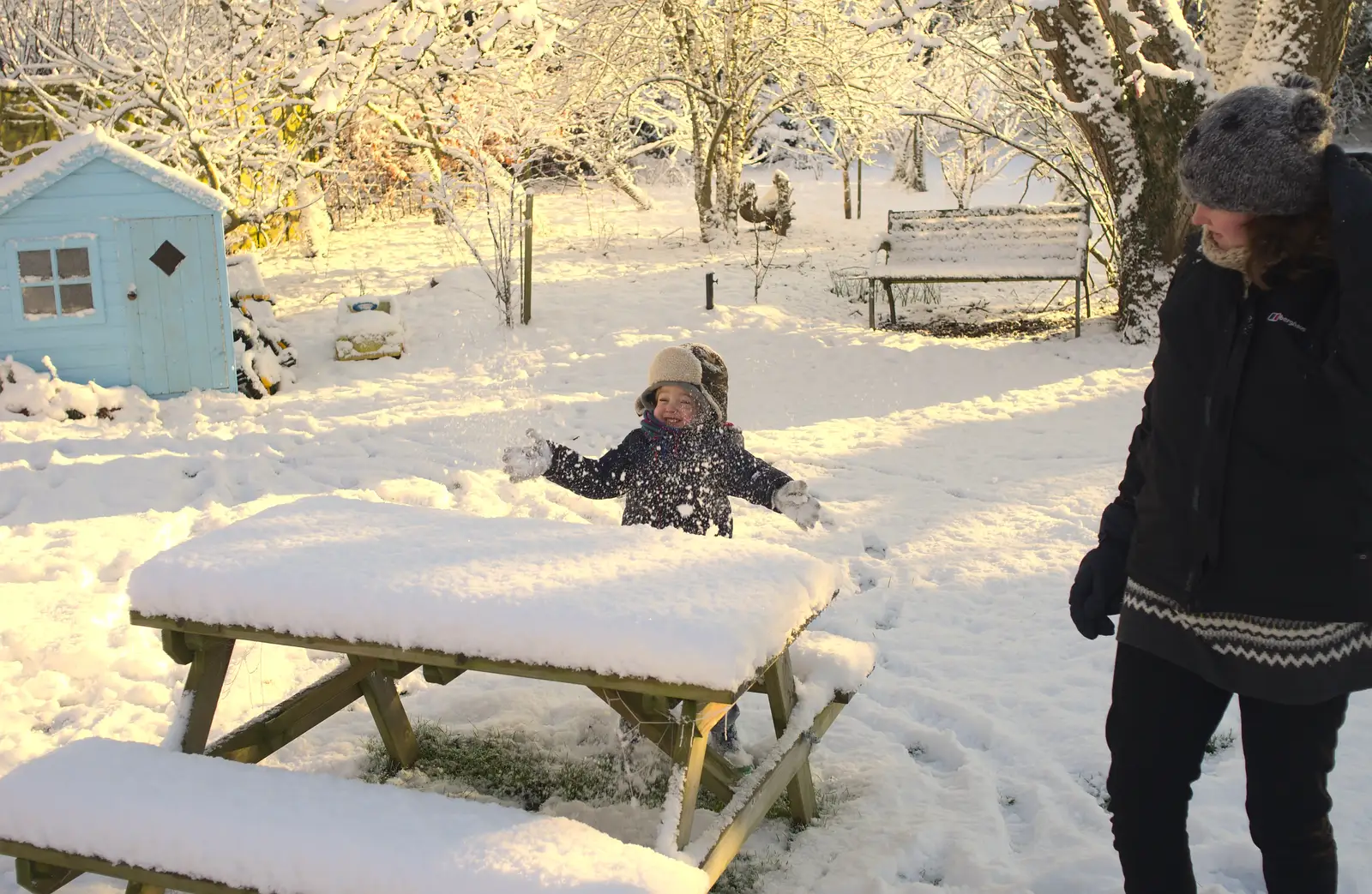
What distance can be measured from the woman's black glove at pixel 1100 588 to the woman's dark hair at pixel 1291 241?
0.59 meters

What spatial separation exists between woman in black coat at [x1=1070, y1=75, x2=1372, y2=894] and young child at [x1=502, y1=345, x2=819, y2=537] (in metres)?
1.55

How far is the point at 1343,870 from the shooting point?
2.90m

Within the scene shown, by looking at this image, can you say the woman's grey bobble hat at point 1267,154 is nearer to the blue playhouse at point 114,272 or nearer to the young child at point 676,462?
the young child at point 676,462

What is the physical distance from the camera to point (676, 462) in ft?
11.9

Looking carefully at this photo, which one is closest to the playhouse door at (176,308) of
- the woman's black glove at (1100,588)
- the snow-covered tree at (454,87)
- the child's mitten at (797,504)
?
the snow-covered tree at (454,87)

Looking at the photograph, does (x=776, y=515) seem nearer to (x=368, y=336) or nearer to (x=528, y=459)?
(x=528, y=459)

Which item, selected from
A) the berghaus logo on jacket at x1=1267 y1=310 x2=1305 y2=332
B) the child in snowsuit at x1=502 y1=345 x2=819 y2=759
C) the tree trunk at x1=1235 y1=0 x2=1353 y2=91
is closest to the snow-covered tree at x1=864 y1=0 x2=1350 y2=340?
the tree trunk at x1=1235 y1=0 x2=1353 y2=91

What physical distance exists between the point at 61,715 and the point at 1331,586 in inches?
138

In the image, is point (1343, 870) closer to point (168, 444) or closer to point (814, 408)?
point (814, 408)

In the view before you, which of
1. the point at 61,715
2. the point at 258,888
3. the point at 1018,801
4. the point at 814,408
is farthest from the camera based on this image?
the point at 814,408

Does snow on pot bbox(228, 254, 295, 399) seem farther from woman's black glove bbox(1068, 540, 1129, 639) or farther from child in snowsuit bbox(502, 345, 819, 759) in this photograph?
woman's black glove bbox(1068, 540, 1129, 639)

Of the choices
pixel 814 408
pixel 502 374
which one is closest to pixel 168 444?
pixel 502 374

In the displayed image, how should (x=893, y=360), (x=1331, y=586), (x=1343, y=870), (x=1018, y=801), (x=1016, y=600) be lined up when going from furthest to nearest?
1. (x=893, y=360)
2. (x=1016, y=600)
3. (x=1018, y=801)
4. (x=1343, y=870)
5. (x=1331, y=586)

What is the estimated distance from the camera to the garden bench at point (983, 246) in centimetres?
998
